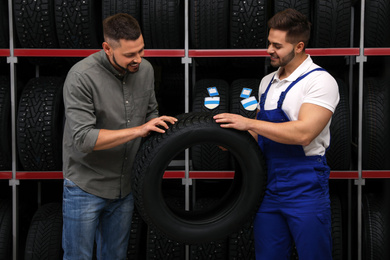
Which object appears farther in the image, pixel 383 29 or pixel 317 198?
pixel 383 29

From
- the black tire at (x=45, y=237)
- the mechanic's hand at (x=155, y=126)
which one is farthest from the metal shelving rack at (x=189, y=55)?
the mechanic's hand at (x=155, y=126)

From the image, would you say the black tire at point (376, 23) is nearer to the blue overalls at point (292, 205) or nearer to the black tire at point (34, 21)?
the blue overalls at point (292, 205)

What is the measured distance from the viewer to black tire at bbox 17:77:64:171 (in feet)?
10.3

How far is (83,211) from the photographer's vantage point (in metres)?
2.36

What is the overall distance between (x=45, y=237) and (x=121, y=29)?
1.92 metres

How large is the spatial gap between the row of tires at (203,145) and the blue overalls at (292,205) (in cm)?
93

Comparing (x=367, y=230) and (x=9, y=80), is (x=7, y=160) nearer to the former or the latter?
(x=9, y=80)

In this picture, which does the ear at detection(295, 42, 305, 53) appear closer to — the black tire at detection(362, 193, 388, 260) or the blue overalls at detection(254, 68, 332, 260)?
the blue overalls at detection(254, 68, 332, 260)

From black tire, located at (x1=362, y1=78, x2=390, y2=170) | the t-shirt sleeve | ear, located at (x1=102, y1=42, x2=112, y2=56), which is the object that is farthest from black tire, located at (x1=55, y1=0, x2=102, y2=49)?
black tire, located at (x1=362, y1=78, x2=390, y2=170)

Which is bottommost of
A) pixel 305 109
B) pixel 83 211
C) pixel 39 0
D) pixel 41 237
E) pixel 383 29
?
pixel 41 237

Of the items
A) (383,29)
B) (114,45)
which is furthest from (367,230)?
(114,45)

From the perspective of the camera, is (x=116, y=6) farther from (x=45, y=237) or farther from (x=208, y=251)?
(x=208, y=251)

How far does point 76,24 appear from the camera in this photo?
3209 millimetres

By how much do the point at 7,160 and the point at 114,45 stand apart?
5.30ft
